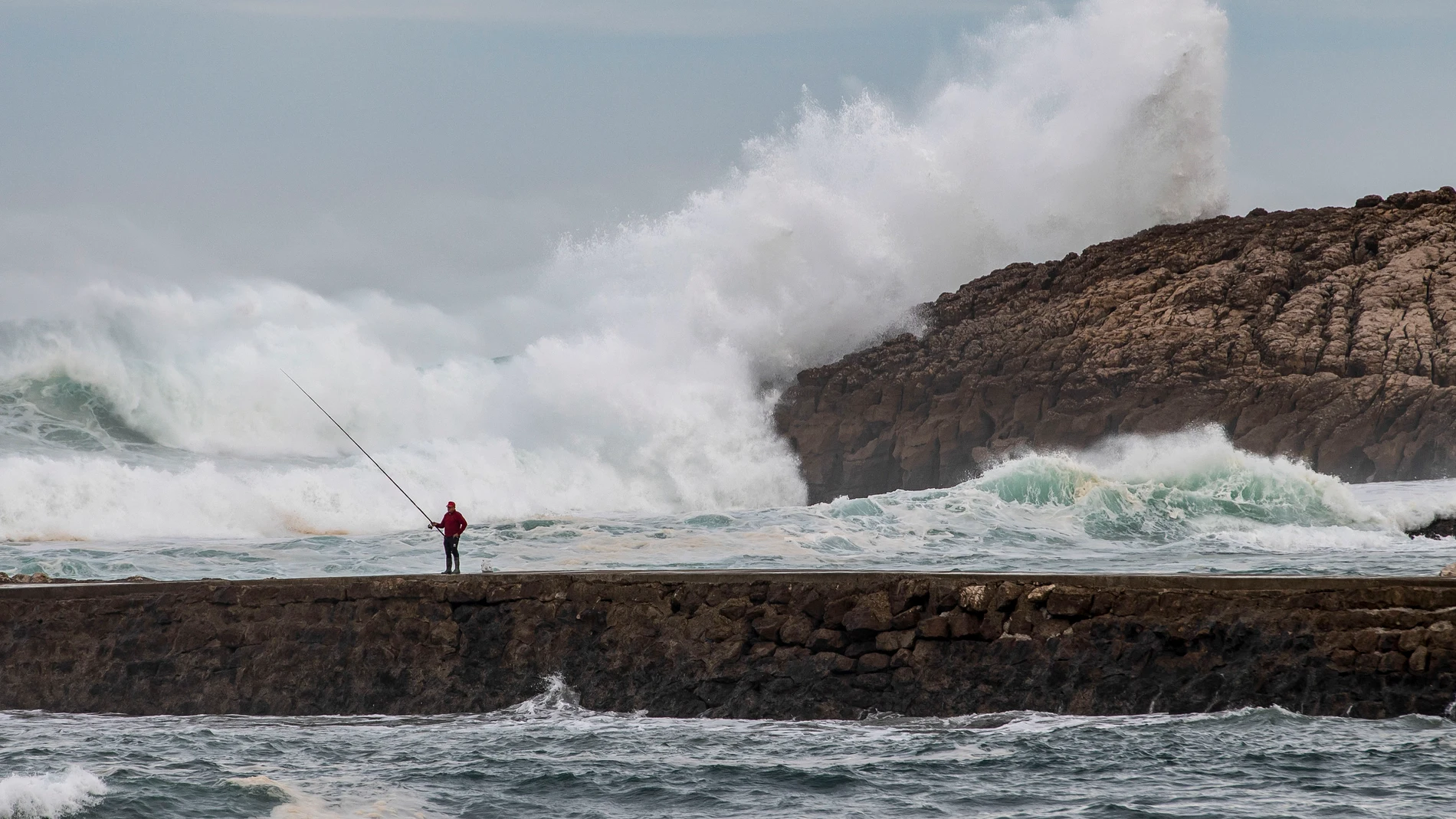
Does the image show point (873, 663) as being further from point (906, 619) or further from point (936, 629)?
point (936, 629)

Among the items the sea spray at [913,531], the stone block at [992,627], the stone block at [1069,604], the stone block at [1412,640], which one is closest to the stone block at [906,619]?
the stone block at [992,627]

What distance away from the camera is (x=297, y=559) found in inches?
685

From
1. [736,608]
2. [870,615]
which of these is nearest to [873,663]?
[870,615]

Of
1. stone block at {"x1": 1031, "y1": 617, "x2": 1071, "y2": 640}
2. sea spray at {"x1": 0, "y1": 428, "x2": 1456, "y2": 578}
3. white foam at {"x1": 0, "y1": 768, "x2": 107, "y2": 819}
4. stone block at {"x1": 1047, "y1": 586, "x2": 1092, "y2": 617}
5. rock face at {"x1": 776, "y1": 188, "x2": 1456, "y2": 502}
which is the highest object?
rock face at {"x1": 776, "y1": 188, "x2": 1456, "y2": 502}

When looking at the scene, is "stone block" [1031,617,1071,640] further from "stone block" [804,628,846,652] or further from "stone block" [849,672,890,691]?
"stone block" [804,628,846,652]

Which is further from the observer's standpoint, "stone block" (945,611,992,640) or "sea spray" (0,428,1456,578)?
"sea spray" (0,428,1456,578)

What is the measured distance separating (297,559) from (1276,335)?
23.4m

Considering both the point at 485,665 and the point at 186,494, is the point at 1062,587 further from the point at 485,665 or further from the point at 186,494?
the point at 186,494

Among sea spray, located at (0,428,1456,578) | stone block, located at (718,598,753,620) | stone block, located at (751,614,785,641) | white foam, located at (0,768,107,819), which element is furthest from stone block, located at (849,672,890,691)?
sea spray, located at (0,428,1456,578)

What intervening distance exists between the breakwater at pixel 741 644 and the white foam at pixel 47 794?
3.09 meters

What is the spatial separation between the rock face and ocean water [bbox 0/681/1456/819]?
78.0 feet

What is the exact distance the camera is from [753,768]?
774 cm

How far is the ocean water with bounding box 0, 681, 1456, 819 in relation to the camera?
22.2ft

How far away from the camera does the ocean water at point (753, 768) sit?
22.2 feet
